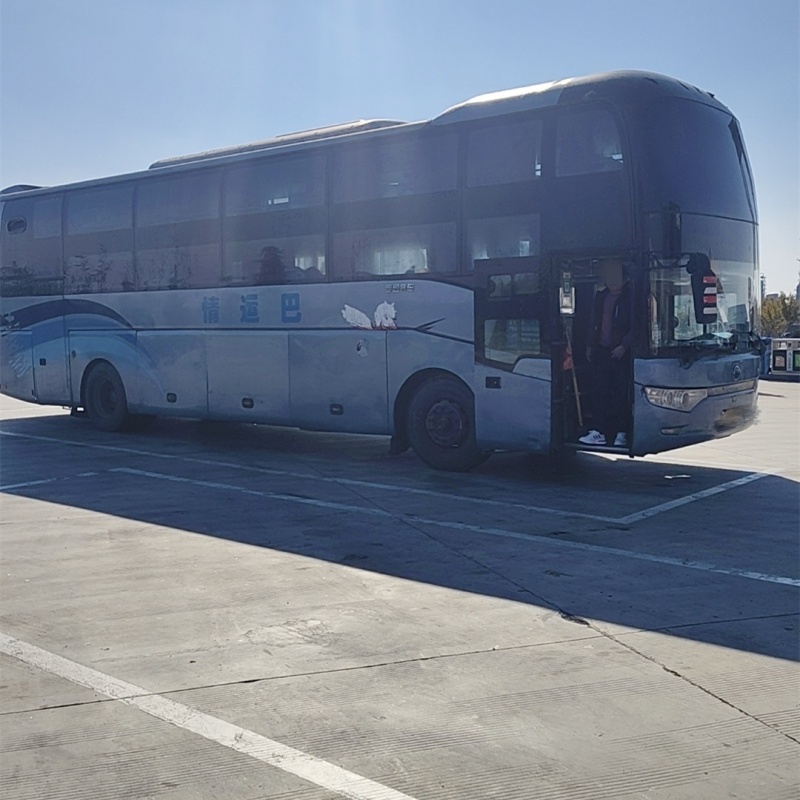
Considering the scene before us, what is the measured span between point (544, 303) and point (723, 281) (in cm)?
189

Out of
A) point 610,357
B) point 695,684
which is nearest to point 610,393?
point 610,357

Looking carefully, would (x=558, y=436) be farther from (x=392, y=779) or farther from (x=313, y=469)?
(x=392, y=779)

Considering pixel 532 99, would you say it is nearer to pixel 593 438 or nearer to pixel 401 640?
pixel 593 438

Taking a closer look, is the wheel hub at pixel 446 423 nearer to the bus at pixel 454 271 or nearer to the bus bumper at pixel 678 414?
the bus at pixel 454 271

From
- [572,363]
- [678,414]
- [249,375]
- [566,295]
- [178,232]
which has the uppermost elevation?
[178,232]

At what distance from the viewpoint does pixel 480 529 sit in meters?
8.98

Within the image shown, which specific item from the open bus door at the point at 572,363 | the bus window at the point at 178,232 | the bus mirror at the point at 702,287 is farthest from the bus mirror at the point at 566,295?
the bus window at the point at 178,232

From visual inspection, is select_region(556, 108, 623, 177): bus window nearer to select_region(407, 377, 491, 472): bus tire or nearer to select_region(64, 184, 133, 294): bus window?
select_region(407, 377, 491, 472): bus tire

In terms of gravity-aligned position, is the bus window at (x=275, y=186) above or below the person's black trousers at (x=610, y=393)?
above

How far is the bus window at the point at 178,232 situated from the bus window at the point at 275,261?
339 millimetres

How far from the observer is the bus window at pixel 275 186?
520 inches

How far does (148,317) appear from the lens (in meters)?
15.7

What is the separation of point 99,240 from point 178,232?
201cm

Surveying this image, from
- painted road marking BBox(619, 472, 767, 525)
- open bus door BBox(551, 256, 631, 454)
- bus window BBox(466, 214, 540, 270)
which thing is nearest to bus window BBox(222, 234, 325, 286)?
bus window BBox(466, 214, 540, 270)
